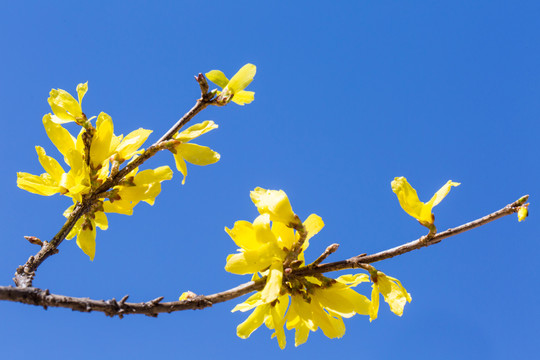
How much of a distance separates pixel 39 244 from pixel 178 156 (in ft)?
2.27

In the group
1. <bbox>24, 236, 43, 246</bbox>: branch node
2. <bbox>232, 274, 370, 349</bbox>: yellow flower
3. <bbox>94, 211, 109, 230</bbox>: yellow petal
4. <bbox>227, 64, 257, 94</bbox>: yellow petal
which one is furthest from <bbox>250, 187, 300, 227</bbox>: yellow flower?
<bbox>24, 236, 43, 246</bbox>: branch node

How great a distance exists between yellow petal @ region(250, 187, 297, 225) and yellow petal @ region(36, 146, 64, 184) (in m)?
0.84

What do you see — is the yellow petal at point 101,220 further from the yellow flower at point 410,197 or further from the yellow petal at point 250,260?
the yellow flower at point 410,197

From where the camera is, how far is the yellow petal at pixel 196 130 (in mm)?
1947

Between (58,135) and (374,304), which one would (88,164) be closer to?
(58,135)

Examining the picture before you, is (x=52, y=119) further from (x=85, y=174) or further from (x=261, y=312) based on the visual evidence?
(x=261, y=312)

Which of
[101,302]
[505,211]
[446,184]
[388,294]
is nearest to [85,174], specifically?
[101,302]

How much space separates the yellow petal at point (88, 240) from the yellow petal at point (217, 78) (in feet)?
2.78

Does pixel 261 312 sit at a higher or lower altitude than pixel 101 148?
lower

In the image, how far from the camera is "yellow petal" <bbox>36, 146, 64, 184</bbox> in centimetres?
189

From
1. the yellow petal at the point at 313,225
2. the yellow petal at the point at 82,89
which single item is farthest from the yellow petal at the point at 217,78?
the yellow petal at the point at 313,225

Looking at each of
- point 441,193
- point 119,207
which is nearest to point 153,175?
point 119,207

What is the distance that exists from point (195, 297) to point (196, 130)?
Answer: 780mm

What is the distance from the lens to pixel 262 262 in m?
1.59
